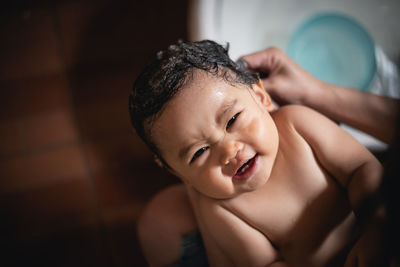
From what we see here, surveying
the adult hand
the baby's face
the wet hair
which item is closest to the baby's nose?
the baby's face

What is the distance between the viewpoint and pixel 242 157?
0.54 meters

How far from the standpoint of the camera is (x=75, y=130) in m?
1.22

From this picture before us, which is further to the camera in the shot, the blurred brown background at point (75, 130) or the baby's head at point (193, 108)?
the blurred brown background at point (75, 130)

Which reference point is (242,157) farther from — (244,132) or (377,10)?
(377,10)

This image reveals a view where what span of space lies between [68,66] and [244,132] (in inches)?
38.5

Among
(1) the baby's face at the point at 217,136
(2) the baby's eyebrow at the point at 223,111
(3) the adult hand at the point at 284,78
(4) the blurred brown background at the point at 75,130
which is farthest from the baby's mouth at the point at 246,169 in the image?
(4) the blurred brown background at the point at 75,130

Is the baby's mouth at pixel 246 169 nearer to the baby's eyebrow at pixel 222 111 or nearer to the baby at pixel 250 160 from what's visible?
the baby at pixel 250 160

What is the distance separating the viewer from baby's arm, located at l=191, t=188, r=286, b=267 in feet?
2.14

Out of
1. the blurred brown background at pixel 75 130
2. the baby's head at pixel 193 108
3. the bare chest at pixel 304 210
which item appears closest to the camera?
the baby's head at pixel 193 108

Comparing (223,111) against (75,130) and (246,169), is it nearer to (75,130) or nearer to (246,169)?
(246,169)

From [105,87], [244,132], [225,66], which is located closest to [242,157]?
[244,132]

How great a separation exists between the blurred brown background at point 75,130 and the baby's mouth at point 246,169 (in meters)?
0.57

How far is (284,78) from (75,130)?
2.77 feet

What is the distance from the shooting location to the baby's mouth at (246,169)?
0.56 meters
